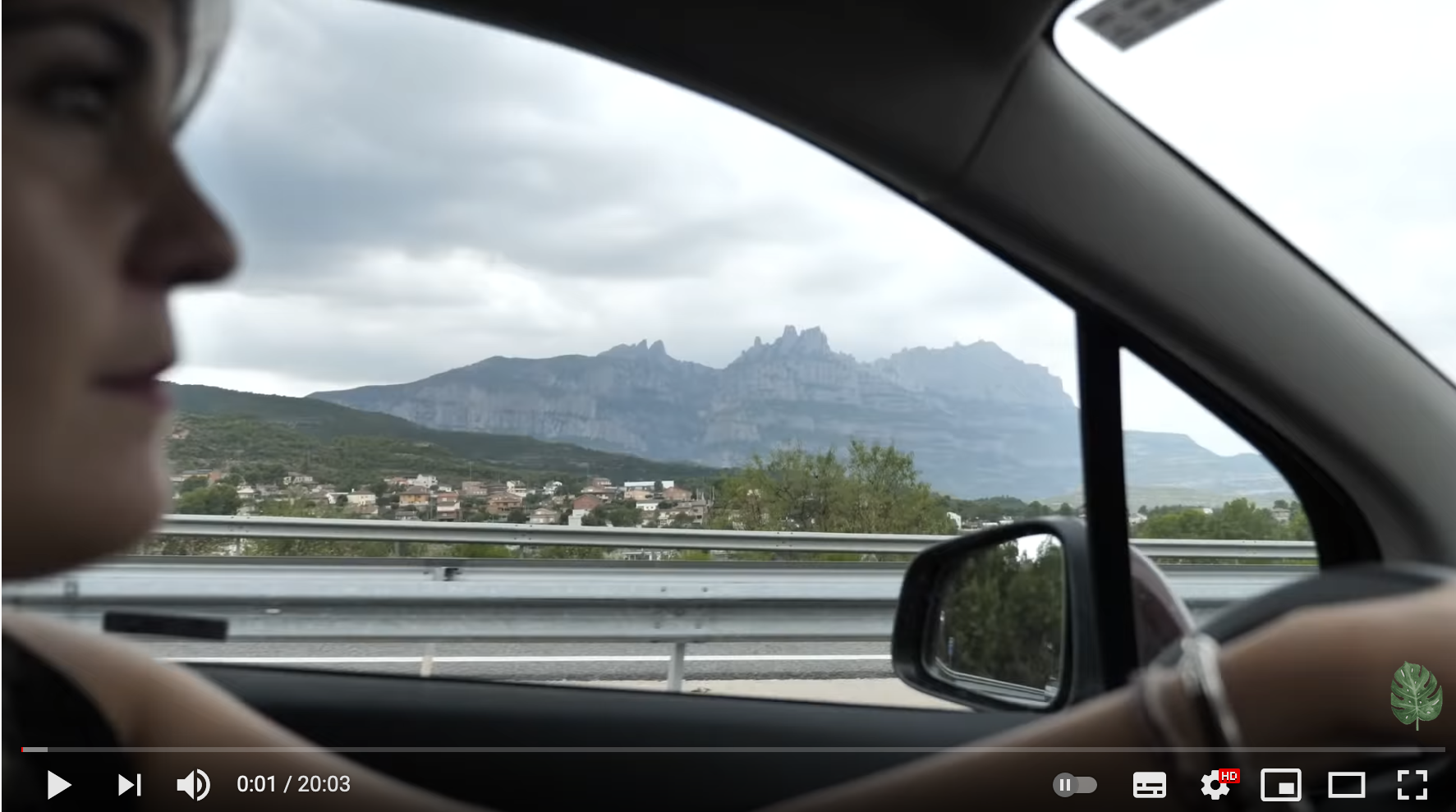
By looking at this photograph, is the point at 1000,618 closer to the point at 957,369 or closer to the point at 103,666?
the point at 957,369

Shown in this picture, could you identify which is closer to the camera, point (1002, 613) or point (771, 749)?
point (771, 749)

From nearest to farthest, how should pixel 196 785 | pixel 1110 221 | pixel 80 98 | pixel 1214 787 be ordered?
pixel 80 98 < pixel 1214 787 < pixel 196 785 < pixel 1110 221

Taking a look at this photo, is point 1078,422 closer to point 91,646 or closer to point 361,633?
point 361,633

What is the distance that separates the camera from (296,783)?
111 centimetres

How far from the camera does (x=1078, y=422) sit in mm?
1441

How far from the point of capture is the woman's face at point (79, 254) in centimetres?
83

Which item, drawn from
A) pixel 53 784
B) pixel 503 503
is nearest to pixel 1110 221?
pixel 503 503

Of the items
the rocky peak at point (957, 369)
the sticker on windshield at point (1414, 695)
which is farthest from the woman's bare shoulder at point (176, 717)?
the sticker on windshield at point (1414, 695)

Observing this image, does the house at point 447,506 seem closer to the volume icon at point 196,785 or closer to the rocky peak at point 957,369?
the volume icon at point 196,785

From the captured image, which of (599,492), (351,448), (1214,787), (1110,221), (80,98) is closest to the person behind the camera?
(80,98)

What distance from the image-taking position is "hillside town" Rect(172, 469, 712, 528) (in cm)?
116

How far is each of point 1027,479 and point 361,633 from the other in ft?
3.15
